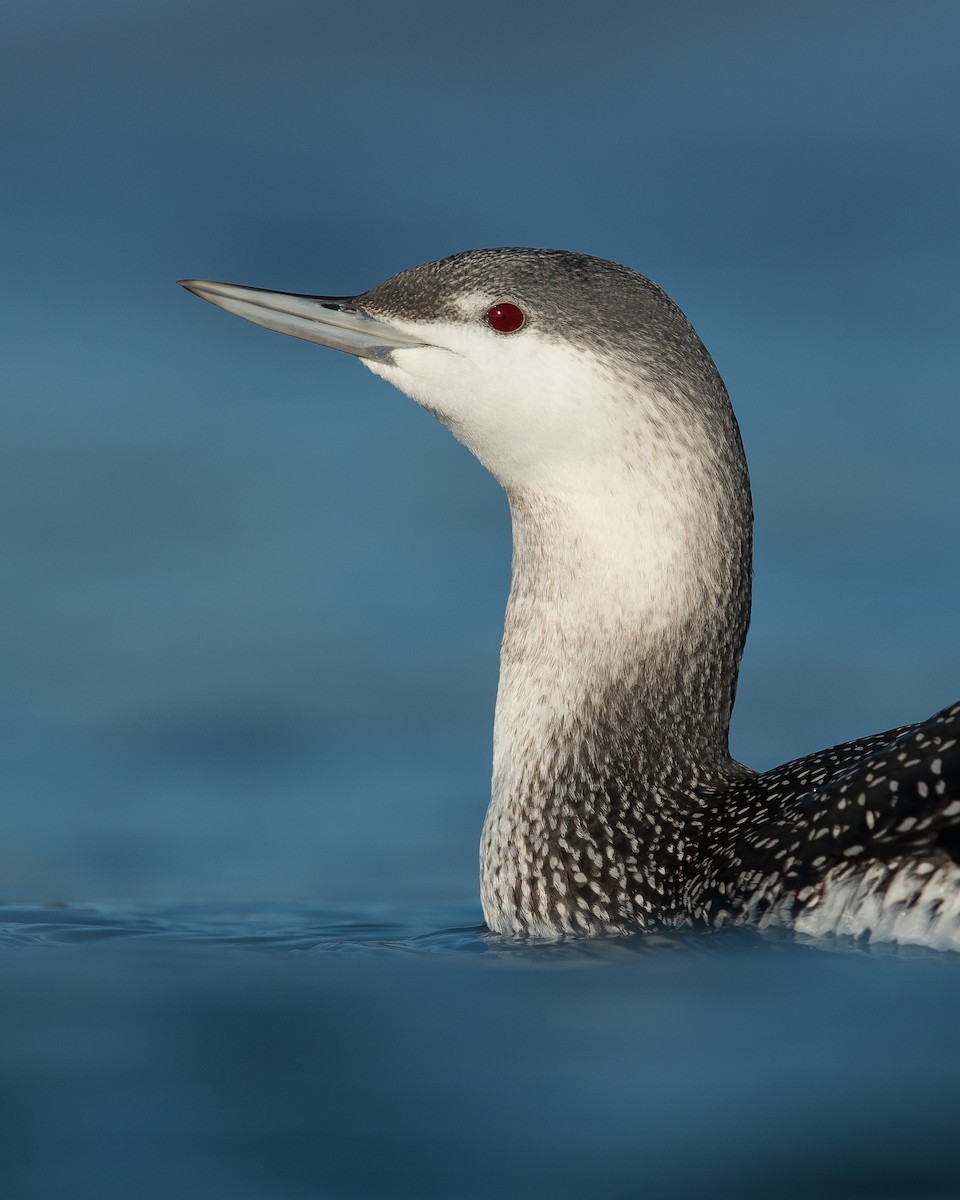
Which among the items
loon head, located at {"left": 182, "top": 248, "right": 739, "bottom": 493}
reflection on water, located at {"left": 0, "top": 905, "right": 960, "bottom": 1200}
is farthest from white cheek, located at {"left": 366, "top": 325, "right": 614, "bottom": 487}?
reflection on water, located at {"left": 0, "top": 905, "right": 960, "bottom": 1200}

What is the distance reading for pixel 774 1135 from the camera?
2.82 metres

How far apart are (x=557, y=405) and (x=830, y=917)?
1.44 meters

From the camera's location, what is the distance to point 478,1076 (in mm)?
3059

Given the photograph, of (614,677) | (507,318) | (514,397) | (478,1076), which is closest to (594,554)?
(614,677)

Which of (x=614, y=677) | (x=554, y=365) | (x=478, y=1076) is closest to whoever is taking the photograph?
(x=478, y=1076)

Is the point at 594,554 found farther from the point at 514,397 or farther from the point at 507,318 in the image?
the point at 507,318

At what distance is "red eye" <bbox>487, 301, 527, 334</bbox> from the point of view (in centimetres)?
483

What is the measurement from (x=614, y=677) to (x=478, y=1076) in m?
1.94

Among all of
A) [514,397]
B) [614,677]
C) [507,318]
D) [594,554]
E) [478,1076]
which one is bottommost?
[478,1076]

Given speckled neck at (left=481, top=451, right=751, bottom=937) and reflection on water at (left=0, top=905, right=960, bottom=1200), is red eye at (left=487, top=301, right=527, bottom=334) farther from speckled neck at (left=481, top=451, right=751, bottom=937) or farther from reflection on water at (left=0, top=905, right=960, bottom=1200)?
reflection on water at (left=0, top=905, right=960, bottom=1200)

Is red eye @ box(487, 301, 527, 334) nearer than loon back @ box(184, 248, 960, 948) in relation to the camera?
No

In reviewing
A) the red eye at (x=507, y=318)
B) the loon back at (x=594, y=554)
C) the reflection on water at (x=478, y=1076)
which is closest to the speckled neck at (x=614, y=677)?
the loon back at (x=594, y=554)

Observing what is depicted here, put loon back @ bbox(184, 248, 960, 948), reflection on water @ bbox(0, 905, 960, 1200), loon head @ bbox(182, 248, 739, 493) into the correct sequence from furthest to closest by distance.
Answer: loon head @ bbox(182, 248, 739, 493) < loon back @ bbox(184, 248, 960, 948) < reflection on water @ bbox(0, 905, 960, 1200)

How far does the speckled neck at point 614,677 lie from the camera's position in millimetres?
4727
